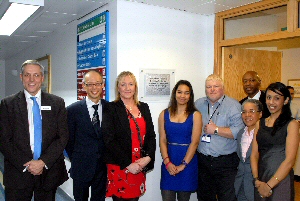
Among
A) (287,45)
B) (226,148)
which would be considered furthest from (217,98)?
(287,45)

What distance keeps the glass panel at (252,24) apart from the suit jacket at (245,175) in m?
1.55

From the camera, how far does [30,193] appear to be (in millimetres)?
2258

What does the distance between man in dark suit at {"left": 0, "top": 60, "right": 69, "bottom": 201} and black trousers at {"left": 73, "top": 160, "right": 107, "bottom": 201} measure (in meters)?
0.19

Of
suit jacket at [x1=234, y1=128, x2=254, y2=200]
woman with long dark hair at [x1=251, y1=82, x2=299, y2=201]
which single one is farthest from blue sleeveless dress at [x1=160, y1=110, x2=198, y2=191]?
woman with long dark hair at [x1=251, y1=82, x2=299, y2=201]

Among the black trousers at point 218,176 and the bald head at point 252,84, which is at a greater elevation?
the bald head at point 252,84

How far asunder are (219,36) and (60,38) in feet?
8.24

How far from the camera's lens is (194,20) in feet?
11.4

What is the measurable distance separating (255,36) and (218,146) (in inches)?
51.9

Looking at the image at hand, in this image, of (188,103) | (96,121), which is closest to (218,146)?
(188,103)

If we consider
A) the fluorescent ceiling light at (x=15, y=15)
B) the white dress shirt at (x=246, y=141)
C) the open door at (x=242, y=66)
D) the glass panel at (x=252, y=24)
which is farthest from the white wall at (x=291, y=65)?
the fluorescent ceiling light at (x=15, y=15)

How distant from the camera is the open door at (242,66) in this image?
3542 millimetres

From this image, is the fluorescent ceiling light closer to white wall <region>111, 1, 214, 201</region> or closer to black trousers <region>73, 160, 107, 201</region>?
white wall <region>111, 1, 214, 201</region>

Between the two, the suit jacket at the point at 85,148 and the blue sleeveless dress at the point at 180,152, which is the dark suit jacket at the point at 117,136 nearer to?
the suit jacket at the point at 85,148

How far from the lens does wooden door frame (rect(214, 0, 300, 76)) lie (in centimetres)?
278
